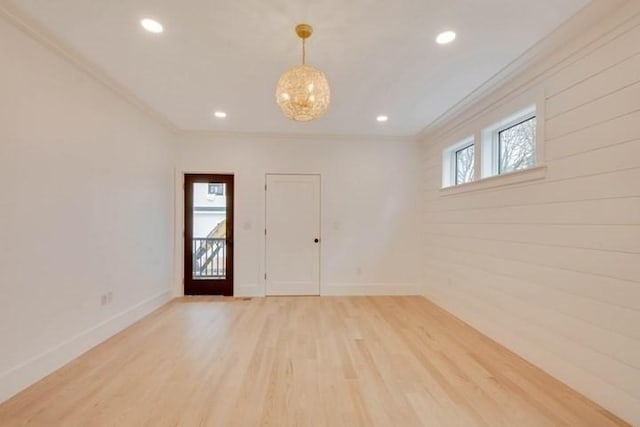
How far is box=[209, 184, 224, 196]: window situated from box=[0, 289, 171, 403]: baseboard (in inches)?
77.3

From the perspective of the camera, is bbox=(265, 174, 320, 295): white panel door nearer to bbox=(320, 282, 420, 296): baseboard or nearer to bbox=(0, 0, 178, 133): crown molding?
bbox=(320, 282, 420, 296): baseboard

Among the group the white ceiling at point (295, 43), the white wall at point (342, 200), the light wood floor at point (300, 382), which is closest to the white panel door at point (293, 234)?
the white wall at point (342, 200)

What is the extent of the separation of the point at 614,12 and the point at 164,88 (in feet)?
12.9

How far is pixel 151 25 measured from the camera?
220cm

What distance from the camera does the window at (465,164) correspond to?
4.04 m

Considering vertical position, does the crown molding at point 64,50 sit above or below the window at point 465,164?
above

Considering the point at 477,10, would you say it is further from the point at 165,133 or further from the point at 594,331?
the point at 165,133

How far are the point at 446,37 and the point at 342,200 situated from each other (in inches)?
119

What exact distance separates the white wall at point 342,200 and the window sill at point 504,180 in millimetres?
1246

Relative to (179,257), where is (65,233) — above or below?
above

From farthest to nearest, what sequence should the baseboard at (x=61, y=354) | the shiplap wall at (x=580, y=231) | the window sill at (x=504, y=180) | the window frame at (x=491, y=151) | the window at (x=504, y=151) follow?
the window frame at (x=491, y=151)
the window at (x=504, y=151)
the window sill at (x=504, y=180)
the baseboard at (x=61, y=354)
the shiplap wall at (x=580, y=231)

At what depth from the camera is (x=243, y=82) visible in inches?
122

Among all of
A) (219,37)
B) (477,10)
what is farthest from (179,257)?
(477,10)

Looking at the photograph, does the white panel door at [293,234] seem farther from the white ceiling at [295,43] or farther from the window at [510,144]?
the window at [510,144]
